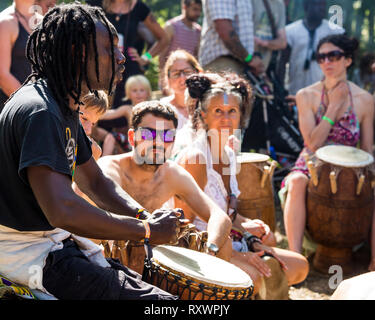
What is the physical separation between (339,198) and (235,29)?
2.55 metres

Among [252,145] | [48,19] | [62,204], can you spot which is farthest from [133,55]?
[62,204]

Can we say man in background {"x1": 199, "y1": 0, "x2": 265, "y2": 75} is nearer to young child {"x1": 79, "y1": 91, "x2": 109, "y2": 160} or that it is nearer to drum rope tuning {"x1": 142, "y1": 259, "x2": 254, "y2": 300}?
young child {"x1": 79, "y1": 91, "x2": 109, "y2": 160}

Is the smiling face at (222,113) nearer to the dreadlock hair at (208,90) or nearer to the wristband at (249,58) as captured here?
the dreadlock hair at (208,90)

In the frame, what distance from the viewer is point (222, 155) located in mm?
4238

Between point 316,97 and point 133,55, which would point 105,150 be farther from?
point 316,97

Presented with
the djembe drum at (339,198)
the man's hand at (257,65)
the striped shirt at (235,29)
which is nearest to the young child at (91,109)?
the djembe drum at (339,198)

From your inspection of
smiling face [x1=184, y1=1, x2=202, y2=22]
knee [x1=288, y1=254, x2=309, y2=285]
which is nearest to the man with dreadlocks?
knee [x1=288, y1=254, x2=309, y2=285]

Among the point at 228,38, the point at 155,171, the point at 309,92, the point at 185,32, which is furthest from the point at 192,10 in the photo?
the point at 155,171

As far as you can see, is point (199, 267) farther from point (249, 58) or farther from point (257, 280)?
point (249, 58)

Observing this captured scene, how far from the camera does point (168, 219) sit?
237 centimetres

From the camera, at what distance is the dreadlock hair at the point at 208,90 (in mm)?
4289

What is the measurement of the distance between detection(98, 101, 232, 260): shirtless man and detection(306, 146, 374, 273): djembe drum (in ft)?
6.18

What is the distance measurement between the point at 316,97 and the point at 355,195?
1.18m

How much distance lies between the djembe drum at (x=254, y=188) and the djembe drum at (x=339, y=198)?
534 millimetres
